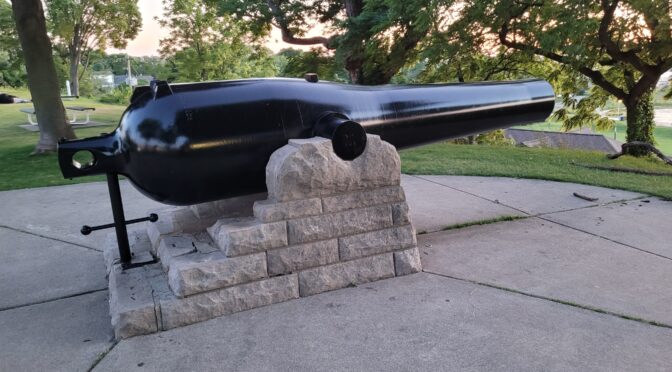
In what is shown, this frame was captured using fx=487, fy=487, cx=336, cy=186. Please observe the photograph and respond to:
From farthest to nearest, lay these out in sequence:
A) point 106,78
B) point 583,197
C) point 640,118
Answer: point 106,78
point 640,118
point 583,197

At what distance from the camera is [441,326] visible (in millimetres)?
2354

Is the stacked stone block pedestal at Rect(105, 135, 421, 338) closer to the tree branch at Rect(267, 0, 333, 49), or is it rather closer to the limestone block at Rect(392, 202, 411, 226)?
the limestone block at Rect(392, 202, 411, 226)

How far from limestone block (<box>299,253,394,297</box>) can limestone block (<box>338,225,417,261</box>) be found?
0.04 meters

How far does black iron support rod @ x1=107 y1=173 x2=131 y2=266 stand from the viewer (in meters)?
2.76

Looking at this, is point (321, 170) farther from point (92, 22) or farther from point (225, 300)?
point (92, 22)

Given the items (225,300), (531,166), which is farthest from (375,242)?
(531,166)

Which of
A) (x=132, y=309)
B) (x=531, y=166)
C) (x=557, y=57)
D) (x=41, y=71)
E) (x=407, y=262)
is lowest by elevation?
(x=531, y=166)

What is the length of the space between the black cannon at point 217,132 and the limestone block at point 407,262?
0.71 m

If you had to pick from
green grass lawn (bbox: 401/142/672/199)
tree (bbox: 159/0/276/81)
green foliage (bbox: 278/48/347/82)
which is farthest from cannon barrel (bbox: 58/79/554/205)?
tree (bbox: 159/0/276/81)

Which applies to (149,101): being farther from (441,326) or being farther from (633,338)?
(633,338)

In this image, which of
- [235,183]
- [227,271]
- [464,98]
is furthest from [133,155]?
[464,98]

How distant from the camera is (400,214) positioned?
300 cm

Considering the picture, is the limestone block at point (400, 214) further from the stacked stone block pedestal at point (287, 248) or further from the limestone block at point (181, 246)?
the limestone block at point (181, 246)

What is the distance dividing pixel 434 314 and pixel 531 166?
5080 mm
